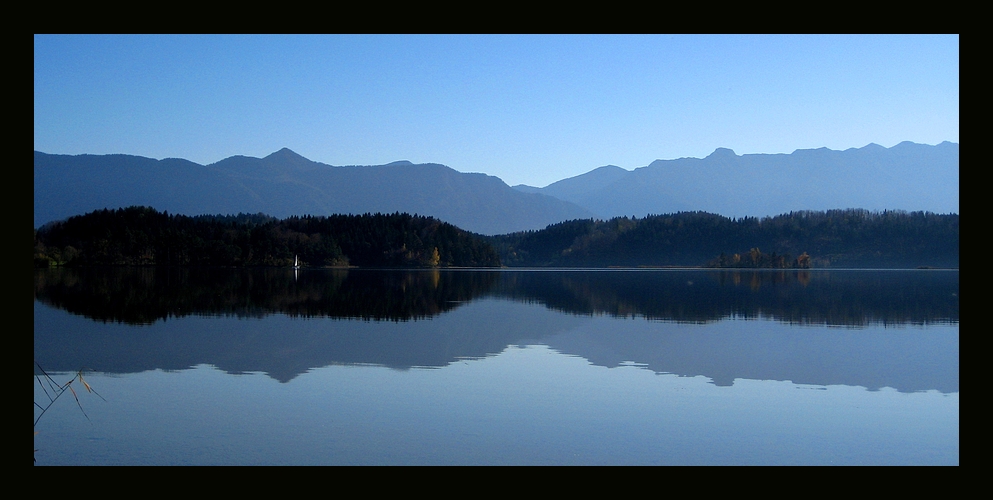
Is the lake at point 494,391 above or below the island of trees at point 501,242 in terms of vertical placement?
below

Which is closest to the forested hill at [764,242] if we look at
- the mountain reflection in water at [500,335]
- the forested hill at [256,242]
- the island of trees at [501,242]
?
the island of trees at [501,242]

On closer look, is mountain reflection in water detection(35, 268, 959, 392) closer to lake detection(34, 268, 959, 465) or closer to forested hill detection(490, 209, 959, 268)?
lake detection(34, 268, 959, 465)

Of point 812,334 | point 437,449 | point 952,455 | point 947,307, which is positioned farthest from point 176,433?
point 947,307

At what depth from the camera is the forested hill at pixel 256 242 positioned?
4107 inches

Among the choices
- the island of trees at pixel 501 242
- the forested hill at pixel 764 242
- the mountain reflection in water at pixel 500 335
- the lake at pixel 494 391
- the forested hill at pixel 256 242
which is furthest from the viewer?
the forested hill at pixel 764 242

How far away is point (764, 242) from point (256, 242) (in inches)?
3904

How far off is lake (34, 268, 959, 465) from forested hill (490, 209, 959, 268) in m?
126

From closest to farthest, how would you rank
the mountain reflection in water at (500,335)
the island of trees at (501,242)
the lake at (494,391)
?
the lake at (494,391) → the mountain reflection in water at (500,335) → the island of trees at (501,242)

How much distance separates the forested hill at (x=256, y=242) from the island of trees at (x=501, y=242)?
159mm

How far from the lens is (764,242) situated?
153000mm

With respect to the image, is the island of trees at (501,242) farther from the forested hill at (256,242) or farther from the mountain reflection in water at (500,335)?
the mountain reflection in water at (500,335)

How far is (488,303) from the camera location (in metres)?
31.8

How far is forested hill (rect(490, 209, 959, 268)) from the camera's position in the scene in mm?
142625
